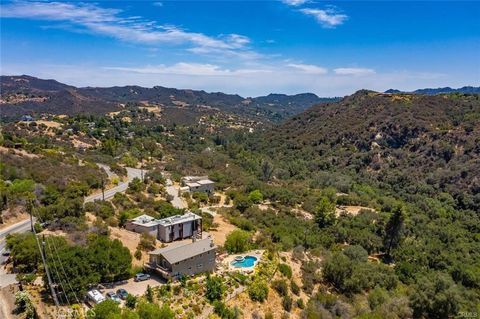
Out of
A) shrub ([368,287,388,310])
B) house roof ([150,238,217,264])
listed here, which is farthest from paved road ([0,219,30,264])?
shrub ([368,287,388,310])

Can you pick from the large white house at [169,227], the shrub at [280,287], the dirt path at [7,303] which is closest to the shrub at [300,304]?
the shrub at [280,287]

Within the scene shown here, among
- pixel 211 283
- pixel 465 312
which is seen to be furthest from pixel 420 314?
pixel 211 283

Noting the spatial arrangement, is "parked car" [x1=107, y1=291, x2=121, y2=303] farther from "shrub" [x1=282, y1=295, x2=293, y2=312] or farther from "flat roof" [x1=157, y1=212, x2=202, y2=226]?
"flat roof" [x1=157, y1=212, x2=202, y2=226]

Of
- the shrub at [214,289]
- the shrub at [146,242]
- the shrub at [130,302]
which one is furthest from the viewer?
the shrub at [146,242]

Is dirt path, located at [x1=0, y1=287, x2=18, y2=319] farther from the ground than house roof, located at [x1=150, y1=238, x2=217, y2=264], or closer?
closer

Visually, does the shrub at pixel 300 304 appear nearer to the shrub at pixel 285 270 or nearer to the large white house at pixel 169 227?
the shrub at pixel 285 270
